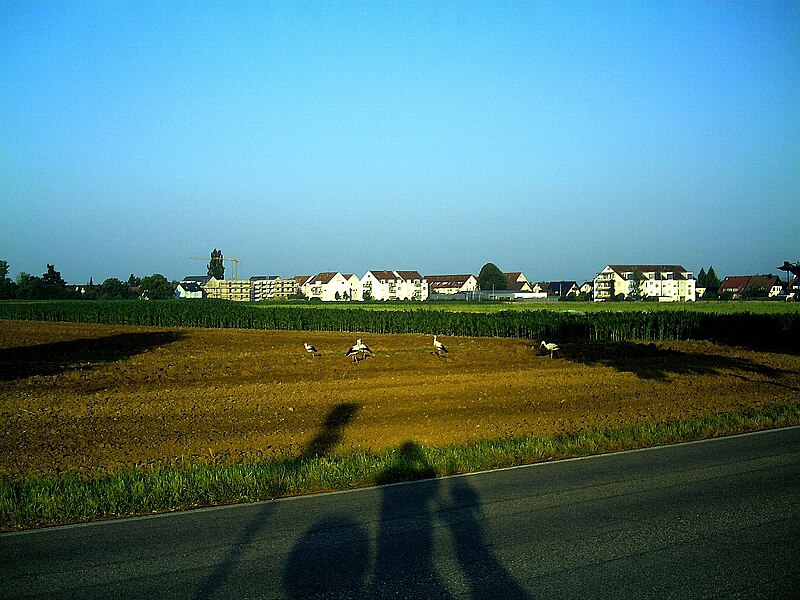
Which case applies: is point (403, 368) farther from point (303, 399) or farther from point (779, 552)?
point (779, 552)

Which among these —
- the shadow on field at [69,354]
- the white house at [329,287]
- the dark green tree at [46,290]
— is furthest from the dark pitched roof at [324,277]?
the shadow on field at [69,354]

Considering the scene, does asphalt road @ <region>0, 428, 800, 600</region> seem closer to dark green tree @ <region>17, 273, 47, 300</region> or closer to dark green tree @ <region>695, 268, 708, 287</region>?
dark green tree @ <region>17, 273, 47, 300</region>

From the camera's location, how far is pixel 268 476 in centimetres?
941

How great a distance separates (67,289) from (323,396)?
5764 inches

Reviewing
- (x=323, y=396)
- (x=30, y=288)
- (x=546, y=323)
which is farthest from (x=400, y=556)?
(x=30, y=288)

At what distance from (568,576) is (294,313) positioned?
6070cm

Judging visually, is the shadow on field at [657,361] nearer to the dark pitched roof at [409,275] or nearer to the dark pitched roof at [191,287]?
the dark pitched roof at [409,275]

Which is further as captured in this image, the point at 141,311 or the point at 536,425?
the point at 141,311

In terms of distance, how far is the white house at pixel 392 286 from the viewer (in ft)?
546

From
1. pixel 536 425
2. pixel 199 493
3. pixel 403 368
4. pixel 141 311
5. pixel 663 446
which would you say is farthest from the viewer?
pixel 141 311

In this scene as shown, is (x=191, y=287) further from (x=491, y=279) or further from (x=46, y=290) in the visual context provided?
(x=491, y=279)

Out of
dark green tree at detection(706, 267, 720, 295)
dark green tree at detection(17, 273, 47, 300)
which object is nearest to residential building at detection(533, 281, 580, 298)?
dark green tree at detection(706, 267, 720, 295)

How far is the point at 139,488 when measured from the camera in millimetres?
8797

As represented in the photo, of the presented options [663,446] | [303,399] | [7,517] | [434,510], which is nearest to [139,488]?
[7,517]
